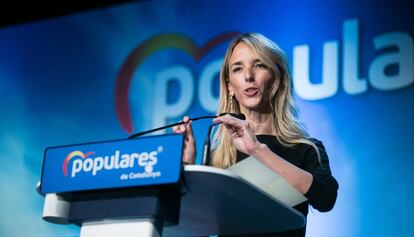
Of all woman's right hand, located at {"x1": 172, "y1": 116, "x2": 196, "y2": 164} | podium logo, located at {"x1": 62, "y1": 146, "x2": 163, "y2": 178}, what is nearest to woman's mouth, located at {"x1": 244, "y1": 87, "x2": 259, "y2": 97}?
woman's right hand, located at {"x1": 172, "y1": 116, "x2": 196, "y2": 164}

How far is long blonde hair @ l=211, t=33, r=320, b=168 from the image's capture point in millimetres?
2203

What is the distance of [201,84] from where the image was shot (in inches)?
131

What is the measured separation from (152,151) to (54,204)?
0.90 feet

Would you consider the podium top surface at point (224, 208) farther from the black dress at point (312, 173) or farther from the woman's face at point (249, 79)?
the woman's face at point (249, 79)

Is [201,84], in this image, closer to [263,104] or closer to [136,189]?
[263,104]

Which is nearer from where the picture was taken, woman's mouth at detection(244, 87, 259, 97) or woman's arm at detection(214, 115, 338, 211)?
woman's arm at detection(214, 115, 338, 211)

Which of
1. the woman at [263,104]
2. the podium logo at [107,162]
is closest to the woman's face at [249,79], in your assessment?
the woman at [263,104]

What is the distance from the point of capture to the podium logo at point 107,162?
1409 millimetres

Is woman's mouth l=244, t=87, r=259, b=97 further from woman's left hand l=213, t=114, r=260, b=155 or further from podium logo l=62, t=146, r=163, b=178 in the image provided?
podium logo l=62, t=146, r=163, b=178

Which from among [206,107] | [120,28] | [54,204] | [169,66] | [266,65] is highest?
[120,28]

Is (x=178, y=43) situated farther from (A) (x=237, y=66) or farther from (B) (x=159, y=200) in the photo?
(B) (x=159, y=200)

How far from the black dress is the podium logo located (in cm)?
49

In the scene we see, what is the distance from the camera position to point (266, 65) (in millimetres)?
2279

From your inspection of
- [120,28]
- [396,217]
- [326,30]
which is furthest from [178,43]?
[396,217]
